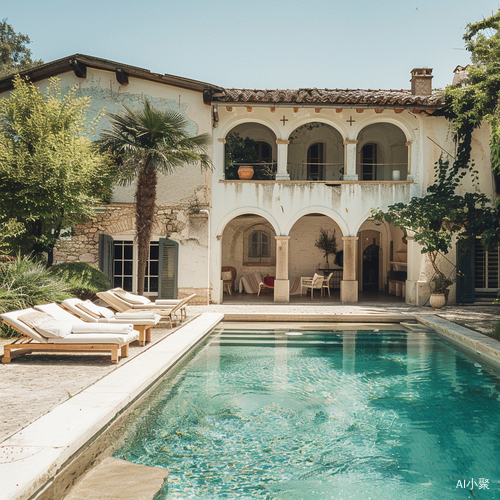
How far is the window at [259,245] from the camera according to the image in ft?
61.6

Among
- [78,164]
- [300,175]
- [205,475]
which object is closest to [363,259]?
[300,175]

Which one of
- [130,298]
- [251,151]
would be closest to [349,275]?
[251,151]

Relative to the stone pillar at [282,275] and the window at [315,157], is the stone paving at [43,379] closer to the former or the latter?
the stone pillar at [282,275]

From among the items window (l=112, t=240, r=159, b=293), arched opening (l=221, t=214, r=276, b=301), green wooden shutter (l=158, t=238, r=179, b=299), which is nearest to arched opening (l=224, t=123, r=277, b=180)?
arched opening (l=221, t=214, r=276, b=301)

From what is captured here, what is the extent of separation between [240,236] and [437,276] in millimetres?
7662

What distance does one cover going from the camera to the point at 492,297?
14.8 metres

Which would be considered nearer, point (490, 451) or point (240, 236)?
point (490, 451)

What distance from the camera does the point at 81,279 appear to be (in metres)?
11.2

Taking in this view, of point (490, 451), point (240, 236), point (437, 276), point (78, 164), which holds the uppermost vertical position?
point (78, 164)

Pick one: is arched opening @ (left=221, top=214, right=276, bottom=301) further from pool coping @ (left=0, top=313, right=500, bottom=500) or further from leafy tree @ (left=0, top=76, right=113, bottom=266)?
pool coping @ (left=0, top=313, right=500, bottom=500)

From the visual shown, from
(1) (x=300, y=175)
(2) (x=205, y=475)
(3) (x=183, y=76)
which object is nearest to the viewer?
(2) (x=205, y=475)

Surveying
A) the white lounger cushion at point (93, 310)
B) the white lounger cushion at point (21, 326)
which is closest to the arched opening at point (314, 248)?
the white lounger cushion at point (93, 310)

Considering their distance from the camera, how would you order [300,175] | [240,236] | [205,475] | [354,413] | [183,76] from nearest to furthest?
1. [205,475]
2. [354,413]
3. [183,76]
4. [300,175]
5. [240,236]

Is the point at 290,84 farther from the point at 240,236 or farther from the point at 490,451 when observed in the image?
the point at 490,451
